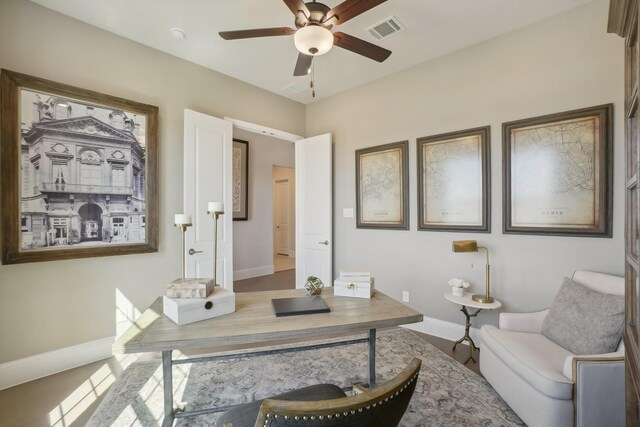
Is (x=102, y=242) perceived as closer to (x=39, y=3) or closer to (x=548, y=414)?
(x=39, y=3)

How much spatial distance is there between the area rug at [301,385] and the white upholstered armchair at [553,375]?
206 millimetres

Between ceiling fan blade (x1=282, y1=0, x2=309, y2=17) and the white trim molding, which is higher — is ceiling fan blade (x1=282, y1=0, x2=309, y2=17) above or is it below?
above

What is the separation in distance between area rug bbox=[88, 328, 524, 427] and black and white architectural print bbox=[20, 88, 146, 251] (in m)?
1.27

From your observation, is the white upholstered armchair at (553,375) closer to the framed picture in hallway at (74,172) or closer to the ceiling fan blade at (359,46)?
the ceiling fan blade at (359,46)

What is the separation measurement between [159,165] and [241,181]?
277cm

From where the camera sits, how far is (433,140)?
10.2ft

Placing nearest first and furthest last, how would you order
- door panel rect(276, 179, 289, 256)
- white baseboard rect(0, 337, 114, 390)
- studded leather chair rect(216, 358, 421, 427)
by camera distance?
studded leather chair rect(216, 358, 421, 427) → white baseboard rect(0, 337, 114, 390) → door panel rect(276, 179, 289, 256)

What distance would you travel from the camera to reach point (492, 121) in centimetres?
274

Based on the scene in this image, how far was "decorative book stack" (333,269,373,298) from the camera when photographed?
1.99 metres

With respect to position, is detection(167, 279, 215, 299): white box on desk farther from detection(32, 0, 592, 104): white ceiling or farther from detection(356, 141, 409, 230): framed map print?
detection(356, 141, 409, 230): framed map print

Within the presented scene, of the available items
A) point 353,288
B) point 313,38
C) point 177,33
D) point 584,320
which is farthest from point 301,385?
point 177,33

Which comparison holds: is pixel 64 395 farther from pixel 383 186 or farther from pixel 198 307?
pixel 383 186

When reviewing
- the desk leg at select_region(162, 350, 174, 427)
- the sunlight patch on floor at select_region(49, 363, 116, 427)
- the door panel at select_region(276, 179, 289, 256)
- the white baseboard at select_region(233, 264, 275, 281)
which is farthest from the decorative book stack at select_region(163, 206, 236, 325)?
the door panel at select_region(276, 179, 289, 256)

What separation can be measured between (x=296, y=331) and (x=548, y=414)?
149 centimetres
